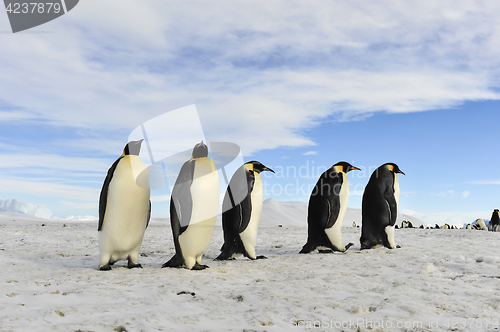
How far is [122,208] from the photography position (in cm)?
545

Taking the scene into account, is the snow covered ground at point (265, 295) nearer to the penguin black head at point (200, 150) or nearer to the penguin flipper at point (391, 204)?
the penguin flipper at point (391, 204)

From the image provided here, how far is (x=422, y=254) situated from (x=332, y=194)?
6.36ft

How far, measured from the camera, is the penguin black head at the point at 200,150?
19.0 feet

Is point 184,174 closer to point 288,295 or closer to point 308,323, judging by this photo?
point 288,295

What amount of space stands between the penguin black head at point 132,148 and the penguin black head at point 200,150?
88 centimetres

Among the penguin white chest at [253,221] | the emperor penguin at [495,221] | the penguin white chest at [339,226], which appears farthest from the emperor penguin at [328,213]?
the emperor penguin at [495,221]

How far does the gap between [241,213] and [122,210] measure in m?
2.14

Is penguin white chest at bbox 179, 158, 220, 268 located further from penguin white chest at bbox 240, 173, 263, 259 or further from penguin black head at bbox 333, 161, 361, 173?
penguin black head at bbox 333, 161, 361, 173

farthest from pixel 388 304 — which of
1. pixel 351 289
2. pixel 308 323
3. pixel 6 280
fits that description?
pixel 6 280

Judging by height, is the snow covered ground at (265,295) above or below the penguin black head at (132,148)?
below

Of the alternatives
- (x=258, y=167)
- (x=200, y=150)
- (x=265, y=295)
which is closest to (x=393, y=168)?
(x=258, y=167)

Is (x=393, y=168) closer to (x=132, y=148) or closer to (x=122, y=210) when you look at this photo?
(x=132, y=148)

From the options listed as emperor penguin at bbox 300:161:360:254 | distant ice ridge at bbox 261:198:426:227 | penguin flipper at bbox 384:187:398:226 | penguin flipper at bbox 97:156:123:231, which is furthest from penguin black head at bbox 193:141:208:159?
Result: distant ice ridge at bbox 261:198:426:227

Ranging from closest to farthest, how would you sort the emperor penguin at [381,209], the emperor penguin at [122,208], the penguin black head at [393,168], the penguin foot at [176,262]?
the emperor penguin at [122,208] < the penguin foot at [176,262] < the emperor penguin at [381,209] < the penguin black head at [393,168]
